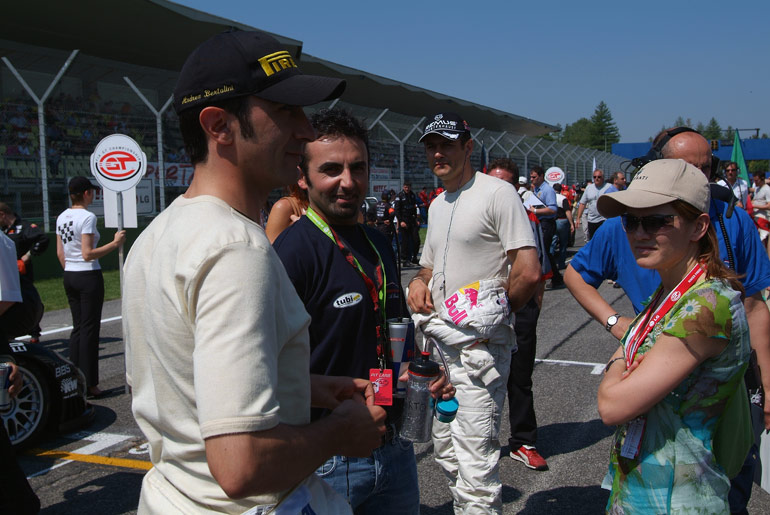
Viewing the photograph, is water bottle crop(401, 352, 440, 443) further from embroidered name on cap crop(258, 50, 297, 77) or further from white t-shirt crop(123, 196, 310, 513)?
embroidered name on cap crop(258, 50, 297, 77)

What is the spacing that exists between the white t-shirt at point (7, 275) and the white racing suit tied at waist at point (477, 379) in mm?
2328

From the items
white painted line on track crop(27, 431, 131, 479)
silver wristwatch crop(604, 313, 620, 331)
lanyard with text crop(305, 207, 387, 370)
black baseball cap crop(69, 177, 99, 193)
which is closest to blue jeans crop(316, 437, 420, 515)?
lanyard with text crop(305, 207, 387, 370)

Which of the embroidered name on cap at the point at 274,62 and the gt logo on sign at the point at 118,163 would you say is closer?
the embroidered name on cap at the point at 274,62

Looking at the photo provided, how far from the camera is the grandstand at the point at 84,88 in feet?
46.4

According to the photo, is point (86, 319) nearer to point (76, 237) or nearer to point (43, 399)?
point (76, 237)

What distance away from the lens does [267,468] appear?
1.18 metres

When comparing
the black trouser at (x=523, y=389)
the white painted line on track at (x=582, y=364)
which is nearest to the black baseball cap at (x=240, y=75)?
the black trouser at (x=523, y=389)

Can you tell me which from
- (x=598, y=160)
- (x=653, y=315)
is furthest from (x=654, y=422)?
(x=598, y=160)

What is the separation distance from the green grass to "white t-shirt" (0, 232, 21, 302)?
317 inches

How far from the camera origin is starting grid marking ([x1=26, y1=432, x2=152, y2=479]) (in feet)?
15.0

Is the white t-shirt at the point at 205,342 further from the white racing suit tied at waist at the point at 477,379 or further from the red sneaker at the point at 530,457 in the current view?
the red sneaker at the point at 530,457

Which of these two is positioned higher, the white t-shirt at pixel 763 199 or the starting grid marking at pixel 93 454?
the white t-shirt at pixel 763 199

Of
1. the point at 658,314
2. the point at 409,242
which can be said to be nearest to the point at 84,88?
the point at 409,242

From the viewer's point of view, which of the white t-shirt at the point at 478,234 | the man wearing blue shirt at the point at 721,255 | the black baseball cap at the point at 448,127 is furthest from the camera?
the black baseball cap at the point at 448,127
